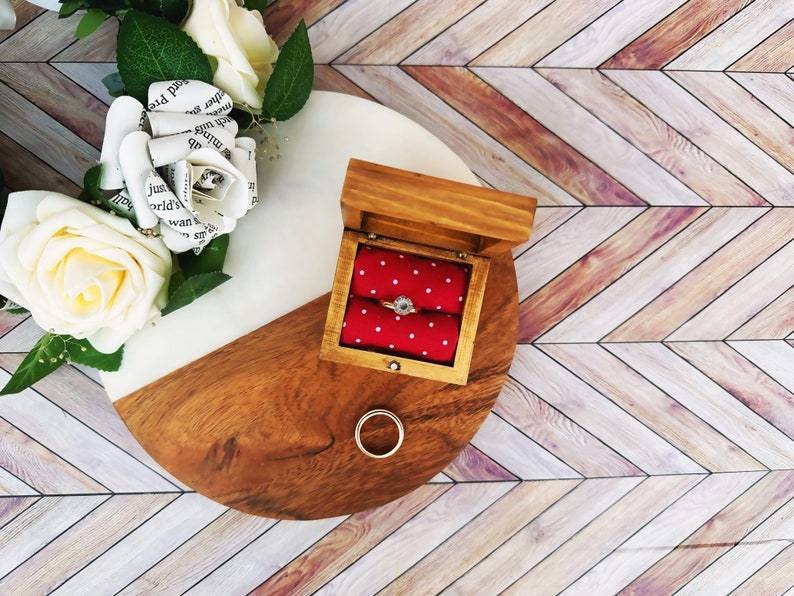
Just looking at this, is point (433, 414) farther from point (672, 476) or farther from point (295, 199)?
point (672, 476)

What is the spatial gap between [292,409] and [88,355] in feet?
1.06

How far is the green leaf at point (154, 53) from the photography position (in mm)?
822

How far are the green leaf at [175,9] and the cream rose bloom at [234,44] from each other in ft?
0.09

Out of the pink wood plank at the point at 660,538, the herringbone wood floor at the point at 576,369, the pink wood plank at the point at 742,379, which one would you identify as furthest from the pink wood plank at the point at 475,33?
the pink wood plank at the point at 660,538

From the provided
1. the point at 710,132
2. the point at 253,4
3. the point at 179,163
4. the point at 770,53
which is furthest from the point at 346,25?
the point at 770,53

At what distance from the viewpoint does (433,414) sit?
102 centimetres

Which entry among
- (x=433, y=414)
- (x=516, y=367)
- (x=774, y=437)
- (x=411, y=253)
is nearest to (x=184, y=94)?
(x=411, y=253)

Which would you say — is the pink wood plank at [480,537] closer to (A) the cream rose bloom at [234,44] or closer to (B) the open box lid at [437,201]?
(B) the open box lid at [437,201]

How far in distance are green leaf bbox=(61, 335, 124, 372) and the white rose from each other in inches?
3.9

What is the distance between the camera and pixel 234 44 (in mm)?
835

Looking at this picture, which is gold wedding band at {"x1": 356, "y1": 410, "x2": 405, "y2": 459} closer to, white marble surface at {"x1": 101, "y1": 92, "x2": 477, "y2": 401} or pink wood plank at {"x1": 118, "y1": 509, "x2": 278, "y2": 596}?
white marble surface at {"x1": 101, "y1": 92, "x2": 477, "y2": 401}

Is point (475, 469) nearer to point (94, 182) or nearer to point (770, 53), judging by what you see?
point (94, 182)

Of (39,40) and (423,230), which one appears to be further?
(39,40)

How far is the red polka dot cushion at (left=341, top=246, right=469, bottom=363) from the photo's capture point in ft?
3.09
